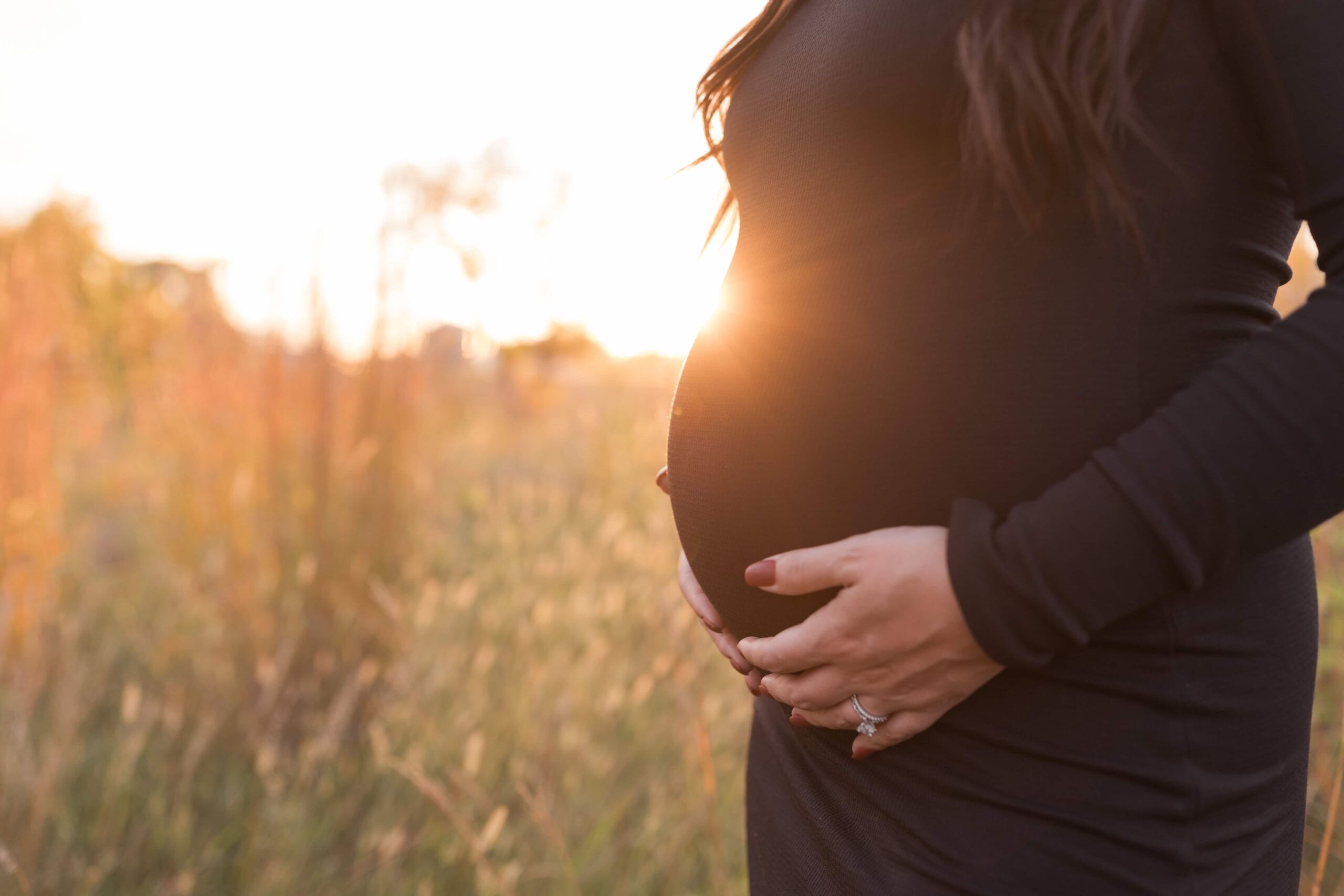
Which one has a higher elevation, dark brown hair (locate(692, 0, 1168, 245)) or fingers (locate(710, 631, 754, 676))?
Answer: dark brown hair (locate(692, 0, 1168, 245))

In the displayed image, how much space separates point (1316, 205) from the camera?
0.60 metres

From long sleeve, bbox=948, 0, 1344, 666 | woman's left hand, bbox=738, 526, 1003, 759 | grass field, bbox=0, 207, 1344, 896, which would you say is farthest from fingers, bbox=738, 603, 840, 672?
grass field, bbox=0, 207, 1344, 896

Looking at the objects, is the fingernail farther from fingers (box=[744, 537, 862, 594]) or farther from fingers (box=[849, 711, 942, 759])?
fingers (box=[849, 711, 942, 759])

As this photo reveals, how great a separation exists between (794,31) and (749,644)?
666 mm

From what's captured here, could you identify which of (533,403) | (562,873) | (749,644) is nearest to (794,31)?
(749,644)

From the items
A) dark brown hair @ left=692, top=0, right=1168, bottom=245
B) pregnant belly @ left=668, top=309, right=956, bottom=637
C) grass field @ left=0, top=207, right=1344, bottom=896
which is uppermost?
dark brown hair @ left=692, top=0, right=1168, bottom=245

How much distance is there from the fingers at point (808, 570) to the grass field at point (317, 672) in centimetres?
81

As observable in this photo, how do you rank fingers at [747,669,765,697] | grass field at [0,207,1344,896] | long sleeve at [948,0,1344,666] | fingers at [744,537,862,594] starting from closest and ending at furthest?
1. long sleeve at [948,0,1344,666]
2. fingers at [744,537,862,594]
3. fingers at [747,669,765,697]
4. grass field at [0,207,1344,896]

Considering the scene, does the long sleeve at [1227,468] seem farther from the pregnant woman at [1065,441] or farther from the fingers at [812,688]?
the fingers at [812,688]

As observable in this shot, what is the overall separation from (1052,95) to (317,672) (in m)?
2.62

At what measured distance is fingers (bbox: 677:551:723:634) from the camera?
3.05 ft

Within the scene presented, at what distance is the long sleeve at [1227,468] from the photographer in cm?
56

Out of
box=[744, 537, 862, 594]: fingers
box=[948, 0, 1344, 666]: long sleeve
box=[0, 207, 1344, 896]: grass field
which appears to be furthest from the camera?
box=[0, 207, 1344, 896]: grass field

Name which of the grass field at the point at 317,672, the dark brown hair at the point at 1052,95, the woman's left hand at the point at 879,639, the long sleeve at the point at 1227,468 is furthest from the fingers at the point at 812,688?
the grass field at the point at 317,672
